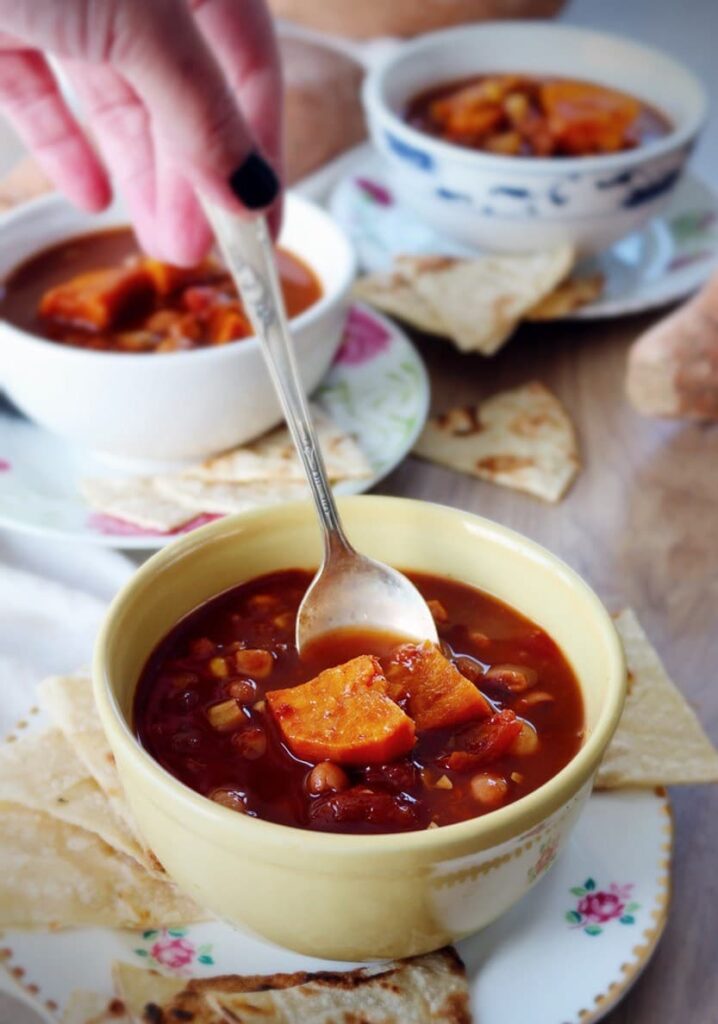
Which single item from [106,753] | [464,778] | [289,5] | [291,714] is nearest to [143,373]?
[106,753]

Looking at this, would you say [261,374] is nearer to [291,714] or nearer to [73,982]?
[291,714]

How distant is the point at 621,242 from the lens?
9.85 ft

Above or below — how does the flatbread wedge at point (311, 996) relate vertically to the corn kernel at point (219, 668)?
below

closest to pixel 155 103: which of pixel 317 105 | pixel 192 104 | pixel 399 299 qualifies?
pixel 192 104

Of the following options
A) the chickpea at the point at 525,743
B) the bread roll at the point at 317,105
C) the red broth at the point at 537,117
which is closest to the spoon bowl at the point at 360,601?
the chickpea at the point at 525,743

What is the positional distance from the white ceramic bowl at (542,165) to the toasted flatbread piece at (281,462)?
32.6 inches

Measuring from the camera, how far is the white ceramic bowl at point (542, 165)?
8.65ft

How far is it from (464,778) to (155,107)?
0.89m

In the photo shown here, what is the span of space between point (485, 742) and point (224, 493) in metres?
0.94

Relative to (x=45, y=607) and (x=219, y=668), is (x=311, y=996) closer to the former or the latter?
(x=219, y=668)

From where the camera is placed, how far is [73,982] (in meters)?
1.22

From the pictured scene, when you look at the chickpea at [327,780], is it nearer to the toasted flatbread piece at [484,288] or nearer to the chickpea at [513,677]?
the chickpea at [513,677]

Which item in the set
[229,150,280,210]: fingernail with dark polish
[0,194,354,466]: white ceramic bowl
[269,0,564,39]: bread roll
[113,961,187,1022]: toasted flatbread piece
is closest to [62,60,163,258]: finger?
[0,194,354,466]: white ceramic bowl

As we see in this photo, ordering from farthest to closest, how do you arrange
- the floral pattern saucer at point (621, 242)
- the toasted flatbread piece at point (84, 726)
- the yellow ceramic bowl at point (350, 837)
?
the floral pattern saucer at point (621, 242) → the toasted flatbread piece at point (84, 726) → the yellow ceramic bowl at point (350, 837)
